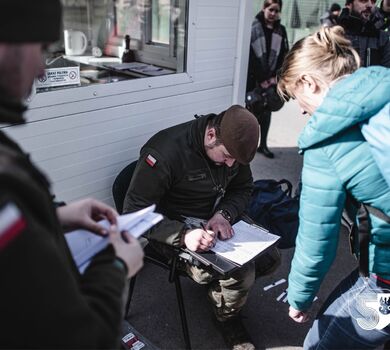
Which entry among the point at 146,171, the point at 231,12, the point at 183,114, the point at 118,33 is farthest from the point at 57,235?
the point at 118,33

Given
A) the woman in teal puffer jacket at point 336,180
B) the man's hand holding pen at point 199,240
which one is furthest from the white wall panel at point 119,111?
the woman in teal puffer jacket at point 336,180

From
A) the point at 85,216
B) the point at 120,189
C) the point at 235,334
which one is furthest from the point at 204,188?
the point at 85,216

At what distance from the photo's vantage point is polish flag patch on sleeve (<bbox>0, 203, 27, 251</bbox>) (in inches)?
26.8

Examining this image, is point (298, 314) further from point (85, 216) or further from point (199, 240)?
point (85, 216)

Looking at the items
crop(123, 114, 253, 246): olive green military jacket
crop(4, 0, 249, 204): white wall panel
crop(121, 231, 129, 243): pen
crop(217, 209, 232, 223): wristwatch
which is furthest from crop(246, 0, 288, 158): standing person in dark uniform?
crop(121, 231, 129, 243): pen

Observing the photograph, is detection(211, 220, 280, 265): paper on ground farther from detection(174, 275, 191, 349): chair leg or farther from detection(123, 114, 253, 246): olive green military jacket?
detection(174, 275, 191, 349): chair leg

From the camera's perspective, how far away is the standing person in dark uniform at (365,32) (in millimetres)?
3656

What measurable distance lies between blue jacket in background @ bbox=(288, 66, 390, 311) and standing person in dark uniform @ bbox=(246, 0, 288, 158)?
2.90m

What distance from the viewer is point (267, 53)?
4461 millimetres

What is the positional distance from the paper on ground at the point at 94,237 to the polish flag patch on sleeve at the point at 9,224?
1.05ft

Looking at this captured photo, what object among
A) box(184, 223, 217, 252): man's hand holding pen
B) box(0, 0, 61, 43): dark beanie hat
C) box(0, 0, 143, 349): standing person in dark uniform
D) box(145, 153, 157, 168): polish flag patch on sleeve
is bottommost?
box(184, 223, 217, 252): man's hand holding pen

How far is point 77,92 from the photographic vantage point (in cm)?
229

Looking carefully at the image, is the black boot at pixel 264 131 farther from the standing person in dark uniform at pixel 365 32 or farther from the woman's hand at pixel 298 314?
the woman's hand at pixel 298 314

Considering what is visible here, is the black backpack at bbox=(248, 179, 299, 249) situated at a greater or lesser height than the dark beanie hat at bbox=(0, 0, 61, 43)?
lesser
